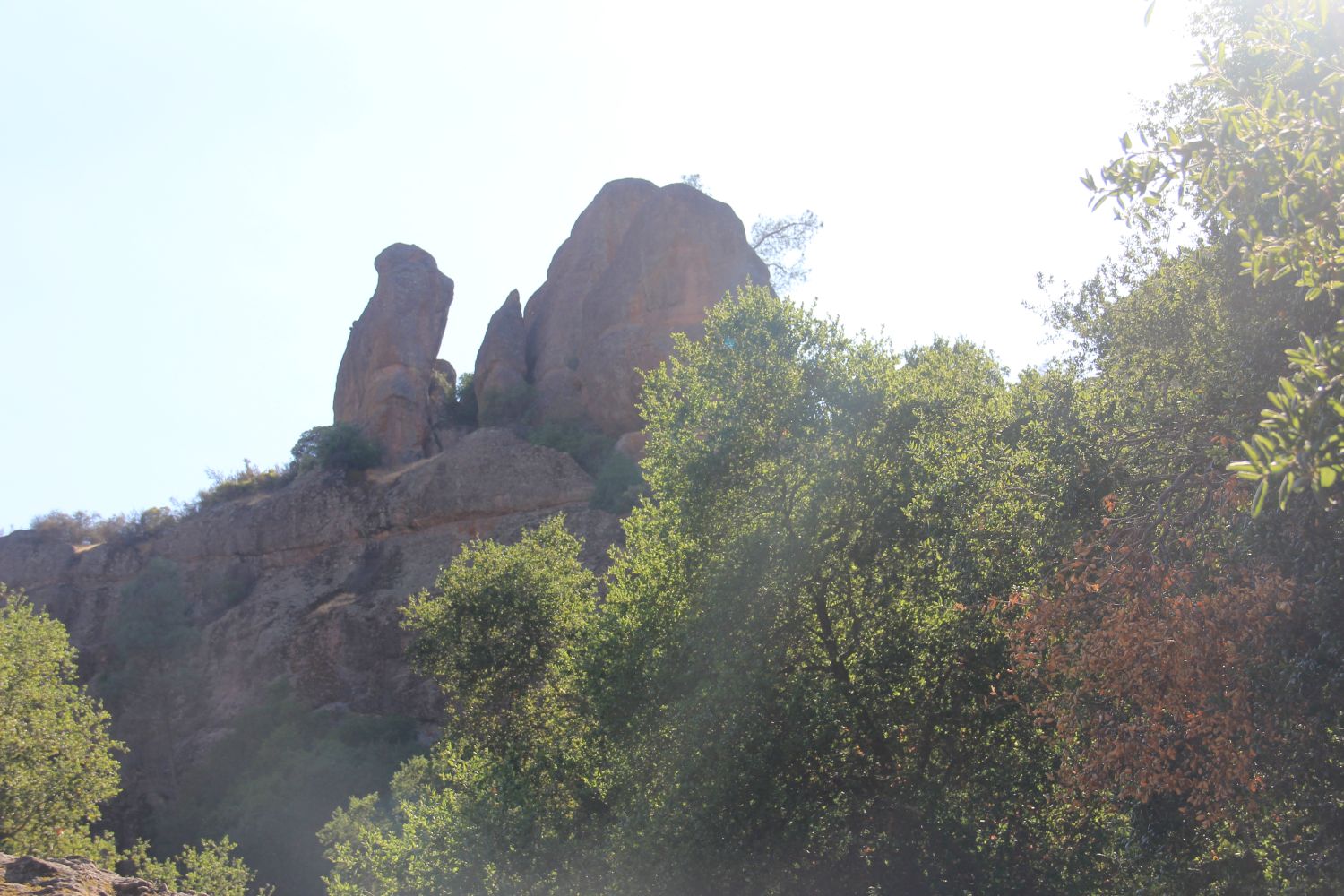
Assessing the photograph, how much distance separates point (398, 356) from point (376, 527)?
13.1 m

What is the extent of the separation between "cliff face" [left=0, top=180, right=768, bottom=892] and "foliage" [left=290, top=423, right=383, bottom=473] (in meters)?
0.92

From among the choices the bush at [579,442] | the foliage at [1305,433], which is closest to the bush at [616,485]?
the bush at [579,442]

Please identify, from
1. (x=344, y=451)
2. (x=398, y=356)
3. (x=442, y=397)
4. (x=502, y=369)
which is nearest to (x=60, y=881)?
(x=344, y=451)

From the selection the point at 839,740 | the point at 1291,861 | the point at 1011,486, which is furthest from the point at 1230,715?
the point at 839,740

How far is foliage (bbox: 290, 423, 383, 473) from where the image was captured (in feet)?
185

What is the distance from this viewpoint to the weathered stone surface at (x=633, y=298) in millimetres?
56406

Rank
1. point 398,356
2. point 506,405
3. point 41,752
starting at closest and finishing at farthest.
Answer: point 41,752, point 506,405, point 398,356

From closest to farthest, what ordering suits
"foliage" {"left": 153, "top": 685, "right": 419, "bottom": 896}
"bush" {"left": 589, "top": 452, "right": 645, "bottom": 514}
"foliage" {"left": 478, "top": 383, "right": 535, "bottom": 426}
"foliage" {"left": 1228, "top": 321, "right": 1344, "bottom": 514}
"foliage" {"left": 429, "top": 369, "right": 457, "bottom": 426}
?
"foliage" {"left": 1228, "top": 321, "right": 1344, "bottom": 514}
"foliage" {"left": 153, "top": 685, "right": 419, "bottom": 896}
"bush" {"left": 589, "top": 452, "right": 645, "bottom": 514}
"foliage" {"left": 478, "top": 383, "right": 535, "bottom": 426}
"foliage" {"left": 429, "top": 369, "right": 457, "bottom": 426}

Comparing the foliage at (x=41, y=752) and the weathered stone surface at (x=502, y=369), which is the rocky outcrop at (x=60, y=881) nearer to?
the foliage at (x=41, y=752)

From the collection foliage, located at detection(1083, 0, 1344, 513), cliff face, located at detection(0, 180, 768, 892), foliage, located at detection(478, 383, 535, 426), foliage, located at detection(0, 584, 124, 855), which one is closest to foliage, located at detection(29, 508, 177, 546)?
cliff face, located at detection(0, 180, 768, 892)

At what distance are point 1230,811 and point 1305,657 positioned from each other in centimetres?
183

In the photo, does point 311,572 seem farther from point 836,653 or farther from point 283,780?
point 836,653

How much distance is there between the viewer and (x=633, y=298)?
58.1 m

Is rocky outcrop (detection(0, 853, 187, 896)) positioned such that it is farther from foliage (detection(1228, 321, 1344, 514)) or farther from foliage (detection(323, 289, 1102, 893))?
foliage (detection(1228, 321, 1344, 514))
